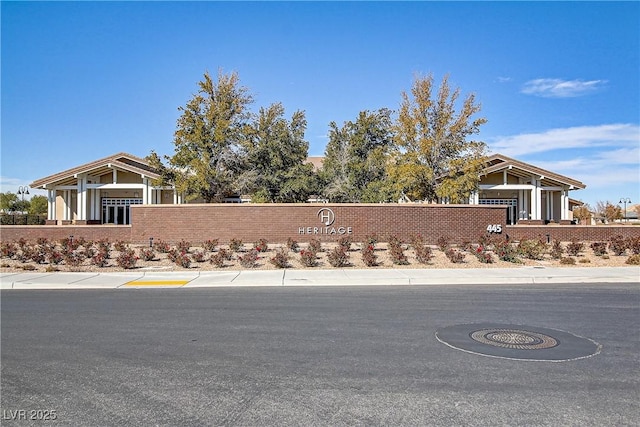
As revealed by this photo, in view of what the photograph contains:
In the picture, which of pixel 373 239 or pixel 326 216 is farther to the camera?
pixel 326 216

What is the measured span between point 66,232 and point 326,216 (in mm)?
13023

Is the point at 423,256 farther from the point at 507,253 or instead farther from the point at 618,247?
the point at 618,247

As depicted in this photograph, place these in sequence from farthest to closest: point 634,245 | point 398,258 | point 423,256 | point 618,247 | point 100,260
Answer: point 634,245 < point 618,247 < point 423,256 < point 398,258 < point 100,260

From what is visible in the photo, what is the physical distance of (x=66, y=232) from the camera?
24.5 metres

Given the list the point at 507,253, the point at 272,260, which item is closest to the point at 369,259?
the point at 272,260

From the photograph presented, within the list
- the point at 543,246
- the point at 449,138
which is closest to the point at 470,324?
the point at 543,246

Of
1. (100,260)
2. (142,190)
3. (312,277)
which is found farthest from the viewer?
(142,190)

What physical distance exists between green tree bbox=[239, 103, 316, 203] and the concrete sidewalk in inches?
602

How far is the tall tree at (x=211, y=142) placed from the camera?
27469 millimetres

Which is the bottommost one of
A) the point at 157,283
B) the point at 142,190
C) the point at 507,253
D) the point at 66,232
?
the point at 157,283

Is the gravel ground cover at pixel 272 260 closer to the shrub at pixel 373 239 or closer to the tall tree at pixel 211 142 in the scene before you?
the shrub at pixel 373 239

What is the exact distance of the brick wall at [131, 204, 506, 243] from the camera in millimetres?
22234

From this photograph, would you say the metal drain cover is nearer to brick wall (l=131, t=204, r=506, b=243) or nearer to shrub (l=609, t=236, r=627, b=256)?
shrub (l=609, t=236, r=627, b=256)

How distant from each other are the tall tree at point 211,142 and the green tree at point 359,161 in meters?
6.56
